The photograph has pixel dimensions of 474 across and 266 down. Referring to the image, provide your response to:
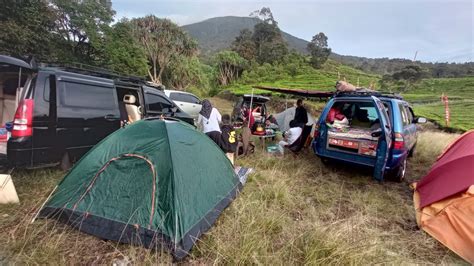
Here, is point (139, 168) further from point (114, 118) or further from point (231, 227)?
point (114, 118)

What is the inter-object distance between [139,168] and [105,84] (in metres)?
2.52

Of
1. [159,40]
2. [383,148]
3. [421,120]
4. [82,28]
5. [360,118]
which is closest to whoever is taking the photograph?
[383,148]

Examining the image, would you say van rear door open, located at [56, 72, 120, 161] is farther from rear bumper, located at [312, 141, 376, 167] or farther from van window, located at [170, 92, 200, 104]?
van window, located at [170, 92, 200, 104]

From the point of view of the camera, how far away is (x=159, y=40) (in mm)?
23656

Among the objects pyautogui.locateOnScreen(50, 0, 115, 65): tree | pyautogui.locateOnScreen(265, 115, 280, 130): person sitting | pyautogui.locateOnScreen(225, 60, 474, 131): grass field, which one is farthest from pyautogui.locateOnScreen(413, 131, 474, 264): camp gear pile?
pyautogui.locateOnScreen(225, 60, 474, 131): grass field

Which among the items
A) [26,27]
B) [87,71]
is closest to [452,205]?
[87,71]

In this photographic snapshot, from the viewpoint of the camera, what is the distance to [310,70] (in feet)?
123

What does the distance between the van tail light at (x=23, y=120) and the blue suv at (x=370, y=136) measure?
201 inches

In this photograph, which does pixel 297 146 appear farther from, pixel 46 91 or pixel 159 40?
pixel 159 40

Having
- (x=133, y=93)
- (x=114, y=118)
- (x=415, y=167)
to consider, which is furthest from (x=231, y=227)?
(x=415, y=167)

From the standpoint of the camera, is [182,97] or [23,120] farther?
[182,97]

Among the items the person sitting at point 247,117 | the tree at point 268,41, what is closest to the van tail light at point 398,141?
the person sitting at point 247,117

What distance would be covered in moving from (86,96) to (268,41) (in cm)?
4565

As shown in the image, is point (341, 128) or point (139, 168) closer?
point (139, 168)
